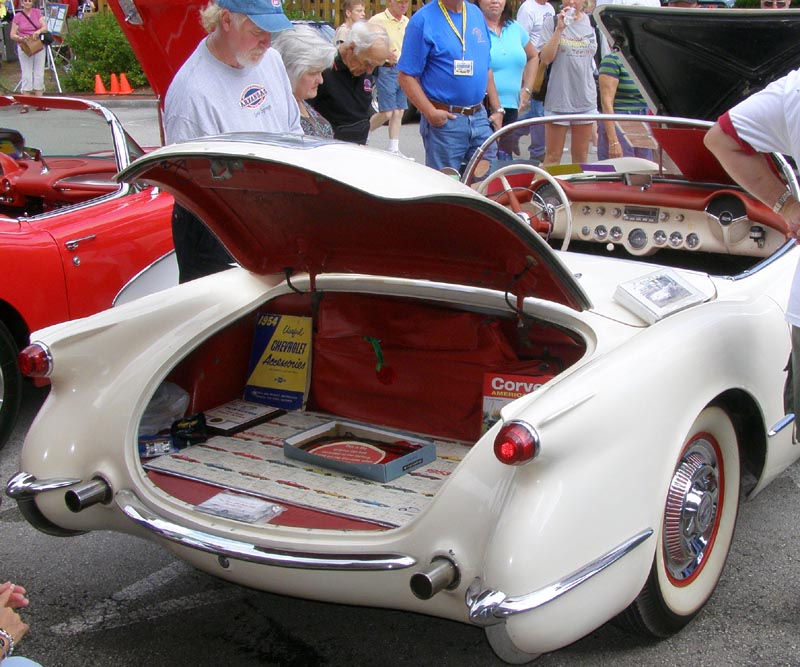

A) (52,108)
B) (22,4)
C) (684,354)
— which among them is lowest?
(684,354)

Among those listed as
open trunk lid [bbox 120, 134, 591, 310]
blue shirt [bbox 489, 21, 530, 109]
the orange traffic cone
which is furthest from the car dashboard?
the orange traffic cone

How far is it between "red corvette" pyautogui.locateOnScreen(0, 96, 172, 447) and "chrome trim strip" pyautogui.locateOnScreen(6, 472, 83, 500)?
4.78ft

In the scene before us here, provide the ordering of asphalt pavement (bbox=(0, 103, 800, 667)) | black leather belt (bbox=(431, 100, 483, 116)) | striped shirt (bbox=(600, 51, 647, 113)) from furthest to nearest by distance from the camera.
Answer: striped shirt (bbox=(600, 51, 647, 113)) → black leather belt (bbox=(431, 100, 483, 116)) → asphalt pavement (bbox=(0, 103, 800, 667))

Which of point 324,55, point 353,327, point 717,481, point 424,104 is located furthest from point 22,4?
point 717,481

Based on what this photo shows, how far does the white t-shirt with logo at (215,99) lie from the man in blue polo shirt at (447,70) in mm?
2403

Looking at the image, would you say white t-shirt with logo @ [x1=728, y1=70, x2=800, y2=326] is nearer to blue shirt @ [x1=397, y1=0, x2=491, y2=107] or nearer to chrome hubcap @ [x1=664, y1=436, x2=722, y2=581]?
chrome hubcap @ [x1=664, y1=436, x2=722, y2=581]

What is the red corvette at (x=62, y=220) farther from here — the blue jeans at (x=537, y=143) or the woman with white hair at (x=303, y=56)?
the blue jeans at (x=537, y=143)

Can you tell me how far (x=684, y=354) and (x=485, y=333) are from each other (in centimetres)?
76

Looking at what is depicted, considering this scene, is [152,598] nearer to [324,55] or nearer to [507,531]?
[507,531]

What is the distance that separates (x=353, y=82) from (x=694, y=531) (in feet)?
13.9

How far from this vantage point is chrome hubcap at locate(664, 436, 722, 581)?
8.70 feet

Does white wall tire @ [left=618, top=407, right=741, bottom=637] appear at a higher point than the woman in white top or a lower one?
lower

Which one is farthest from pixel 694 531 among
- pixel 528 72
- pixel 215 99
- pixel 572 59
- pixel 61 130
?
pixel 528 72

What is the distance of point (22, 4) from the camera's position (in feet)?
47.2
